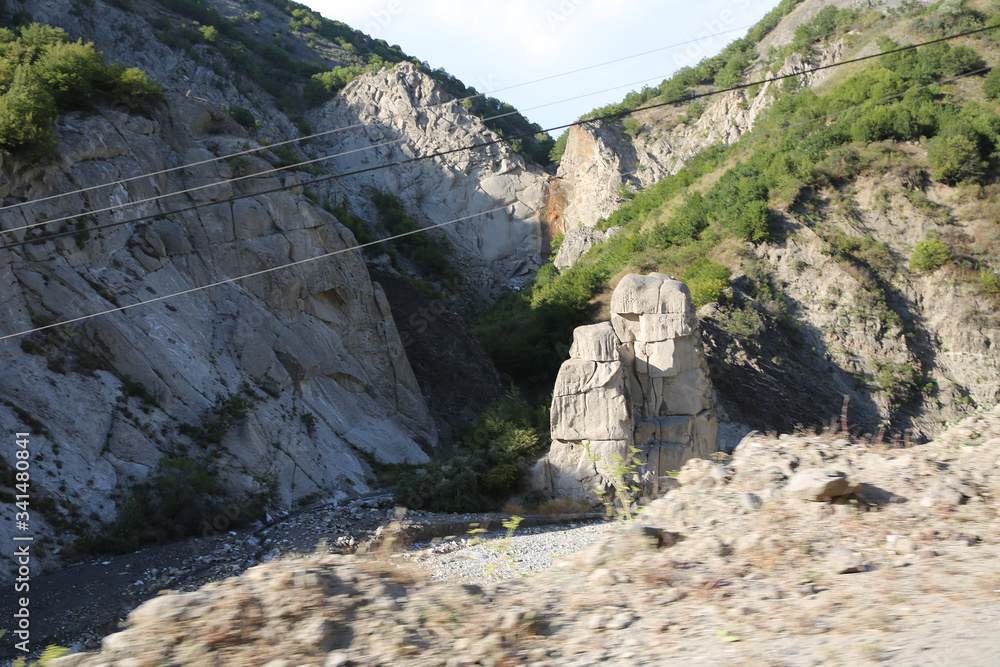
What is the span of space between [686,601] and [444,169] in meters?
37.5

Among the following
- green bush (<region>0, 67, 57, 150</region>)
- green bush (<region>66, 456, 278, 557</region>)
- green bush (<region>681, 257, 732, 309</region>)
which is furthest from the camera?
green bush (<region>681, 257, 732, 309</region>)

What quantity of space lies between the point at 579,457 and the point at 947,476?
Result: 10419 millimetres

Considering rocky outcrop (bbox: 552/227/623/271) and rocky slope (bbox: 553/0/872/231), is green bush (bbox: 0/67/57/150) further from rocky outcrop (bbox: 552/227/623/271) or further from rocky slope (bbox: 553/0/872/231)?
rocky slope (bbox: 553/0/872/231)

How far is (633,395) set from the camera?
16250 mm

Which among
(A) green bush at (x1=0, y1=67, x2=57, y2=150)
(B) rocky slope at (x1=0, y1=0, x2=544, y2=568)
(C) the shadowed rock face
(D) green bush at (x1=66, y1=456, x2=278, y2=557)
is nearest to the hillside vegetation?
(C) the shadowed rock face

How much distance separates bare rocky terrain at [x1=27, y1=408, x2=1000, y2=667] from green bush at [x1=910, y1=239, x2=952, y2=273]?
2258cm

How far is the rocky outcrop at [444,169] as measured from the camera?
124 feet

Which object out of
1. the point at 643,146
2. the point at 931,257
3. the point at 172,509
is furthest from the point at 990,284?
the point at 172,509

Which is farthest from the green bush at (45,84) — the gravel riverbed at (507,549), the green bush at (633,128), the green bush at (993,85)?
the green bush at (993,85)

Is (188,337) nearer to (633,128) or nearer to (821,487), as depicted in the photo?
(821,487)

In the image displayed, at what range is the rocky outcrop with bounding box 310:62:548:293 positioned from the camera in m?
37.8

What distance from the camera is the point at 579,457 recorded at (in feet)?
51.4

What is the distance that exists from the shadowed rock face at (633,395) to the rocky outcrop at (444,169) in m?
20.8

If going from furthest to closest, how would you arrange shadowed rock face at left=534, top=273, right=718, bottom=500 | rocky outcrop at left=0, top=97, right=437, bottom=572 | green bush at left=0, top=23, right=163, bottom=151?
shadowed rock face at left=534, top=273, right=718, bottom=500, green bush at left=0, top=23, right=163, bottom=151, rocky outcrop at left=0, top=97, right=437, bottom=572
